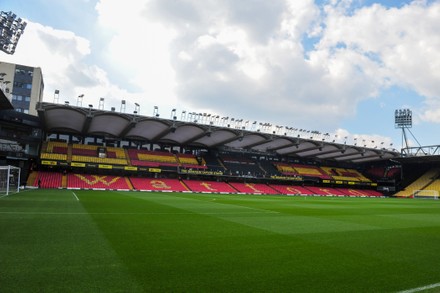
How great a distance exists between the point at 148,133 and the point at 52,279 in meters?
48.6

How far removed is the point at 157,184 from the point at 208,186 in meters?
8.82

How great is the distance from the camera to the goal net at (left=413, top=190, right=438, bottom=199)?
59.0 m

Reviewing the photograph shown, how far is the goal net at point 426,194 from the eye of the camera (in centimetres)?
5898

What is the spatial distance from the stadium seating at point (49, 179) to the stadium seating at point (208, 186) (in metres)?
19.5

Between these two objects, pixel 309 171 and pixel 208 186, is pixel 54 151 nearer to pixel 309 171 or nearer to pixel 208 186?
pixel 208 186

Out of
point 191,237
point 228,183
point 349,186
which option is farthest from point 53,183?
point 349,186

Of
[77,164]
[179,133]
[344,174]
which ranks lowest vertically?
[77,164]

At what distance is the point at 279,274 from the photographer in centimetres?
646

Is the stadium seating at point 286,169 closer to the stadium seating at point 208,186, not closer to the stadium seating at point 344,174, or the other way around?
the stadium seating at point 344,174

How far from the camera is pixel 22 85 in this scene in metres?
65.6

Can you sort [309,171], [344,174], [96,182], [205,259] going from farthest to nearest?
1. [344,174]
2. [309,171]
3. [96,182]
4. [205,259]

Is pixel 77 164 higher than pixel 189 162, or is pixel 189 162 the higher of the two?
pixel 189 162

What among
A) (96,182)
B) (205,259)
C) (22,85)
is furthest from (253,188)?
(22,85)

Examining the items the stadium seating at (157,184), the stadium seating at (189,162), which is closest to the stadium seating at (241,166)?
the stadium seating at (189,162)
